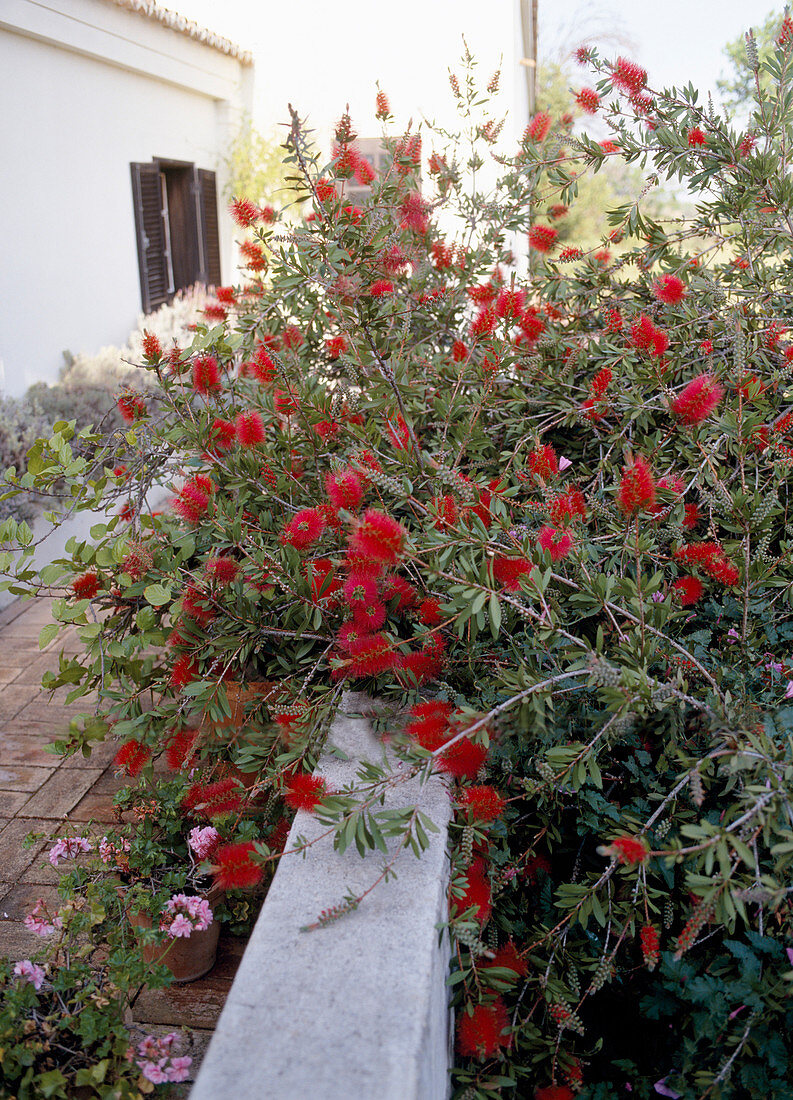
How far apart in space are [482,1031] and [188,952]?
2.79 feet

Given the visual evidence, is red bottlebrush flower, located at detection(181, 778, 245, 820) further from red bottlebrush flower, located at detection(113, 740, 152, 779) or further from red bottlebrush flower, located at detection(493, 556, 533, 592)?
red bottlebrush flower, located at detection(493, 556, 533, 592)

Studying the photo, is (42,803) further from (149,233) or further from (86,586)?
(149,233)

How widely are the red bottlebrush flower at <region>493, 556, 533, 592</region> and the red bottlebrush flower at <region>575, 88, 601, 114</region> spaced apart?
69.1 inches

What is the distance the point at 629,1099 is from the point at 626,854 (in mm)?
664

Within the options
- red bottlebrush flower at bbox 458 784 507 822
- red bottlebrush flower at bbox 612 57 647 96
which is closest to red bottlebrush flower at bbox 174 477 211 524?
red bottlebrush flower at bbox 458 784 507 822

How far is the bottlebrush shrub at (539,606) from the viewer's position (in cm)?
140

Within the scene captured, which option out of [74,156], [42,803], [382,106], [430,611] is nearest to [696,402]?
[430,611]

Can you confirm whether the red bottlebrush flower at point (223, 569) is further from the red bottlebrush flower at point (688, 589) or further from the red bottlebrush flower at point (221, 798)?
the red bottlebrush flower at point (688, 589)

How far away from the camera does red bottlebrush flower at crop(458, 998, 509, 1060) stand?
139cm

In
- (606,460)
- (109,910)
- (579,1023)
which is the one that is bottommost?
(109,910)

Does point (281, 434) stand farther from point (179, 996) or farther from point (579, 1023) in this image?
point (579, 1023)

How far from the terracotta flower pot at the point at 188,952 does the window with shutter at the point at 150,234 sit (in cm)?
664

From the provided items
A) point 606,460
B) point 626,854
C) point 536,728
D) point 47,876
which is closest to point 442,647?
point 536,728

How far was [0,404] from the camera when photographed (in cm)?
500
